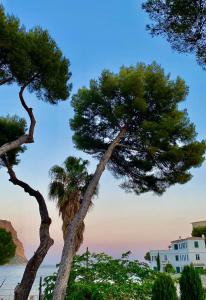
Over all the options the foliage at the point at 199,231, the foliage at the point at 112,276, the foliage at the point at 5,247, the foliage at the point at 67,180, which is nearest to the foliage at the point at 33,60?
the foliage at the point at 67,180

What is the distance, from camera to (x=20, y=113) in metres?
12.9

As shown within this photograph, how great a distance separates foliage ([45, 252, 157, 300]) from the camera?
8.41 m

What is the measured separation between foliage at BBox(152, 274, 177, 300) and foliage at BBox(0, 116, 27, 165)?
7.47 m

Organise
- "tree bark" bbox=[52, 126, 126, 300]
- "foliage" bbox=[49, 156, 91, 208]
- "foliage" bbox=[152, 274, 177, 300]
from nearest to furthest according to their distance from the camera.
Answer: "foliage" bbox=[152, 274, 177, 300] < "tree bark" bbox=[52, 126, 126, 300] < "foliage" bbox=[49, 156, 91, 208]

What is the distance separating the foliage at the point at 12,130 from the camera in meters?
12.3

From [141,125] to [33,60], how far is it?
440 centimetres

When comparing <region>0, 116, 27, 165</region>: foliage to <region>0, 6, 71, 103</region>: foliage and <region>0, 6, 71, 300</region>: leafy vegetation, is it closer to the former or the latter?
<region>0, 6, 71, 300</region>: leafy vegetation

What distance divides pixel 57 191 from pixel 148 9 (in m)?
7.30

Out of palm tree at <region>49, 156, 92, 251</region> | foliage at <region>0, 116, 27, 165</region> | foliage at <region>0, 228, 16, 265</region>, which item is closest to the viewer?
foliage at <region>0, 116, 27, 165</region>

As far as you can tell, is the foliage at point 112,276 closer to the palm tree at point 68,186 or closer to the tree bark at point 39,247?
the tree bark at point 39,247

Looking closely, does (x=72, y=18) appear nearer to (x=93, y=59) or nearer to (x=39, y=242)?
(x=93, y=59)

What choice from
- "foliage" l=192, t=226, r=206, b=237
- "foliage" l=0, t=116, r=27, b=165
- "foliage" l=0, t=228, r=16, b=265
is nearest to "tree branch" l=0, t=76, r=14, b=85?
"foliage" l=0, t=116, r=27, b=165

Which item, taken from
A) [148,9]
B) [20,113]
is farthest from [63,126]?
[148,9]

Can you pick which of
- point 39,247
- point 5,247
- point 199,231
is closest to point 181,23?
point 39,247
